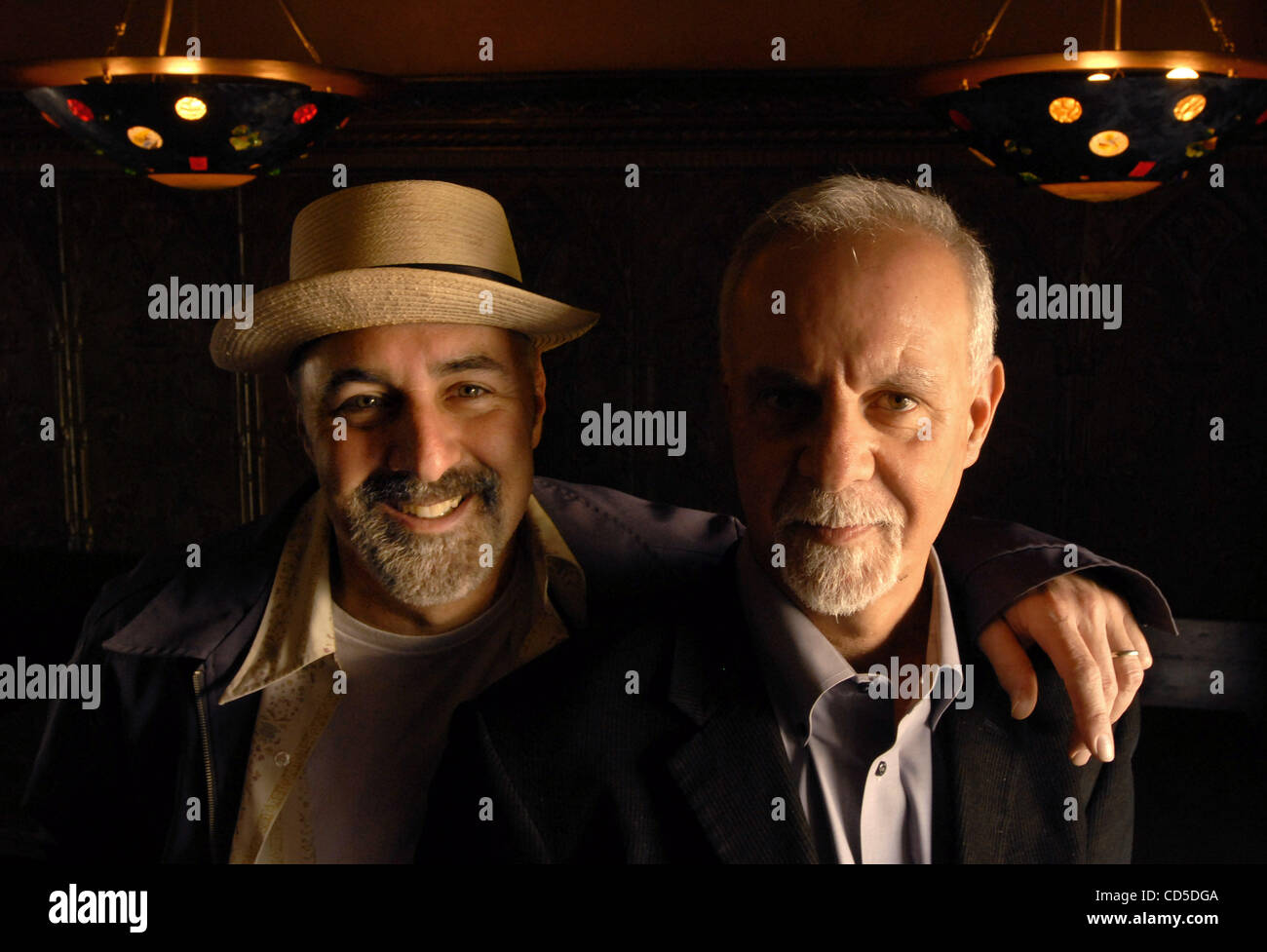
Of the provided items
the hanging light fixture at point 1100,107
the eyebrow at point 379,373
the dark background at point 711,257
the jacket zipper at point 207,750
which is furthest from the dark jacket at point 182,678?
the dark background at point 711,257

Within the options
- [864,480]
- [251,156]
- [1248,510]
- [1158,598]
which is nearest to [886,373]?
[864,480]

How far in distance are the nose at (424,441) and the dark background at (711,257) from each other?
2.68 meters

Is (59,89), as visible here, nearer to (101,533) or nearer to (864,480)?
(864,480)

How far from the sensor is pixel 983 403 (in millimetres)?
1323

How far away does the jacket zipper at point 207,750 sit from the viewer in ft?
4.89

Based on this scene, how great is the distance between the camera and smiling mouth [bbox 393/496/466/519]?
1.51m

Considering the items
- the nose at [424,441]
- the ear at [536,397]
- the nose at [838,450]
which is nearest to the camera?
the nose at [838,450]

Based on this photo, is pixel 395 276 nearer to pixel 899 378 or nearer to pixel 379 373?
pixel 379 373

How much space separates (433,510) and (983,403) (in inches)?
26.7

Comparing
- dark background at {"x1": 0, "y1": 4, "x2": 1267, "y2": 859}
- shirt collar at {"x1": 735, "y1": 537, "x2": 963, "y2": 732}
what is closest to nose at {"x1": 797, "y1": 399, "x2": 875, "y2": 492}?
shirt collar at {"x1": 735, "y1": 537, "x2": 963, "y2": 732}

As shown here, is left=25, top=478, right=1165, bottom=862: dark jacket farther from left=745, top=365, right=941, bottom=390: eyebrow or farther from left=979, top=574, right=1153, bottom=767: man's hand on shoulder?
left=745, top=365, right=941, bottom=390: eyebrow

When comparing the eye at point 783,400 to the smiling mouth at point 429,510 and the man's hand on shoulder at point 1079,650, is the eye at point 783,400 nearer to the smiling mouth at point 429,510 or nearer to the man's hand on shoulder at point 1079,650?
the man's hand on shoulder at point 1079,650

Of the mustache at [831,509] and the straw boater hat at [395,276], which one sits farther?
the straw boater hat at [395,276]

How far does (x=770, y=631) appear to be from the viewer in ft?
4.18
